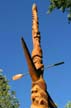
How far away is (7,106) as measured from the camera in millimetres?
32281

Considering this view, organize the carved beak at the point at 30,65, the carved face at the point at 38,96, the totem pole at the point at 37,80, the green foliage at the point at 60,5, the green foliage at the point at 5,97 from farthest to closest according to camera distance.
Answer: the green foliage at the point at 5,97
the green foliage at the point at 60,5
the carved face at the point at 38,96
the totem pole at the point at 37,80
the carved beak at the point at 30,65

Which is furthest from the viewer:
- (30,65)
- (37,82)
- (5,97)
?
(5,97)

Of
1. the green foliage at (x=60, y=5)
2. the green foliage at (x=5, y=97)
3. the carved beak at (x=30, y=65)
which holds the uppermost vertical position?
the carved beak at (x=30, y=65)

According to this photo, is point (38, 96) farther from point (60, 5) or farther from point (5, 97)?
point (5, 97)

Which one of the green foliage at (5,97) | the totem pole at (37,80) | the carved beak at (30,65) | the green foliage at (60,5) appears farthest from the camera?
the green foliage at (5,97)

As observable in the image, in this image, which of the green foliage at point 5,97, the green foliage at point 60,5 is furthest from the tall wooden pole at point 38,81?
the green foliage at point 5,97

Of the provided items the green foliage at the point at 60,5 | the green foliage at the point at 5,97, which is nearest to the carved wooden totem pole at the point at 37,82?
the green foliage at the point at 60,5

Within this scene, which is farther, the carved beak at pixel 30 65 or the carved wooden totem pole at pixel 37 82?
the carved wooden totem pole at pixel 37 82

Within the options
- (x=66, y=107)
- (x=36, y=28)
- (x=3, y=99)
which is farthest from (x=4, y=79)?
(x=36, y=28)

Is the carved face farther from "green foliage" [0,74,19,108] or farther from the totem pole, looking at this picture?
"green foliage" [0,74,19,108]

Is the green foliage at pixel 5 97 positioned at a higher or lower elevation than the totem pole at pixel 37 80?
lower

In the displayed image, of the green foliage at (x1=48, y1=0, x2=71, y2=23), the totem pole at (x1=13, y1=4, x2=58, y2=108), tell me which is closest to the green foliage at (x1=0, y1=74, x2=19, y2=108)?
the green foliage at (x1=48, y1=0, x2=71, y2=23)

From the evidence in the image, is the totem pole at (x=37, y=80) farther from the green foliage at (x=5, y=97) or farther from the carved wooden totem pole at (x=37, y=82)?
the green foliage at (x=5, y=97)

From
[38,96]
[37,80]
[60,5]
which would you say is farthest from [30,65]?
[60,5]
